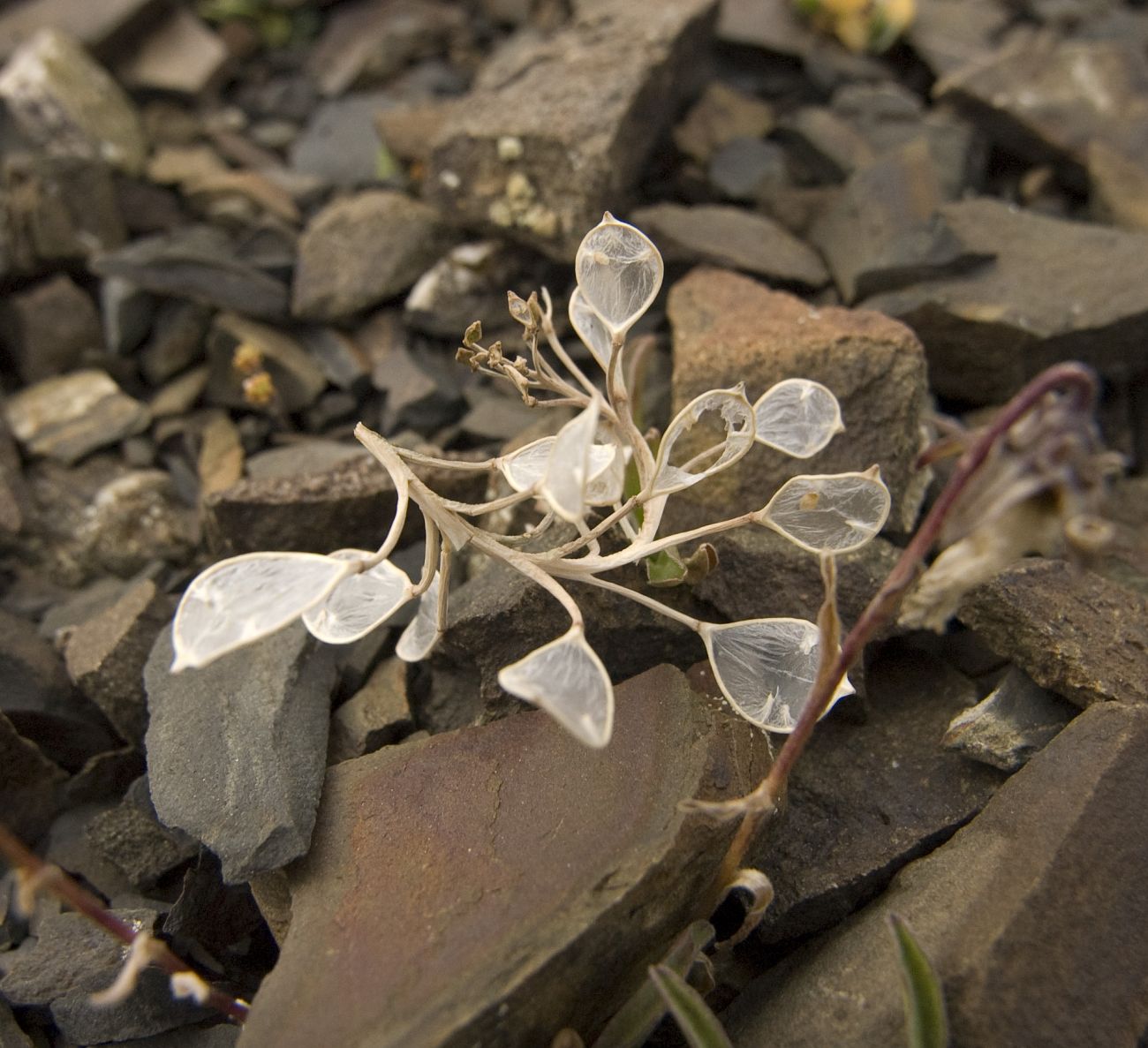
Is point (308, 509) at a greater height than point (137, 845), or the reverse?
point (308, 509)

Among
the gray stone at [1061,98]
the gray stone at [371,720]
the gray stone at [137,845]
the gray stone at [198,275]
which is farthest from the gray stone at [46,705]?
the gray stone at [1061,98]

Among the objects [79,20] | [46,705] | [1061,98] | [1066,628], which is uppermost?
[79,20]

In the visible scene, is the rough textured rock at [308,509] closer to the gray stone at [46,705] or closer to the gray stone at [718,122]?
the gray stone at [46,705]

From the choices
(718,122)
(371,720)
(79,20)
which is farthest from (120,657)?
(79,20)

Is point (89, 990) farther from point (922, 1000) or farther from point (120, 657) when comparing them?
point (922, 1000)

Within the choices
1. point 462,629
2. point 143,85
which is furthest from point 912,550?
point 143,85

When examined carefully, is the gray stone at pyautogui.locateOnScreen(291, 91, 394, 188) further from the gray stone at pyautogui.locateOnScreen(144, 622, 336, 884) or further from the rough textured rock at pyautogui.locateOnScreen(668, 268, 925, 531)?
the gray stone at pyautogui.locateOnScreen(144, 622, 336, 884)

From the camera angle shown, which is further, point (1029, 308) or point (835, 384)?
point (1029, 308)
